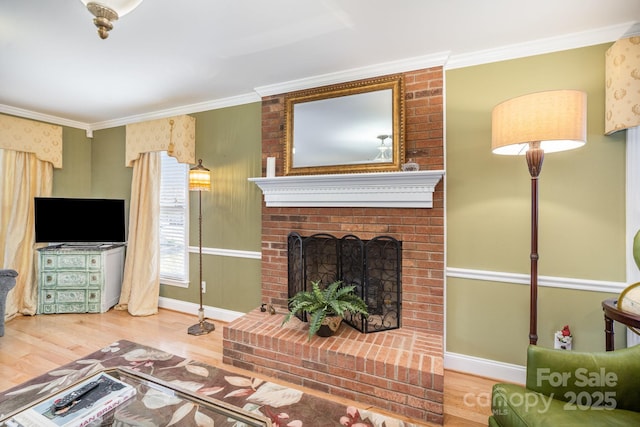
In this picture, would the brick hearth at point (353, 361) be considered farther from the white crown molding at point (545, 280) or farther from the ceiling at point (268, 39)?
the ceiling at point (268, 39)

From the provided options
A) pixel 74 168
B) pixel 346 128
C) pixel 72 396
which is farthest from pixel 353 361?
pixel 74 168

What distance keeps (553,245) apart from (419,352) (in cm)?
120

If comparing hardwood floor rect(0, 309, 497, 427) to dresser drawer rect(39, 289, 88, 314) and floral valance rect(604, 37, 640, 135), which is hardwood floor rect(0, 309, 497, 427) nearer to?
dresser drawer rect(39, 289, 88, 314)

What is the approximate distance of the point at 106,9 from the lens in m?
1.33

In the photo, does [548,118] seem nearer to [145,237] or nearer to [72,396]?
[72,396]

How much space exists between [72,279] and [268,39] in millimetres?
3566

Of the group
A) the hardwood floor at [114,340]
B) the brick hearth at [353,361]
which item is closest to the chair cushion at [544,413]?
the brick hearth at [353,361]

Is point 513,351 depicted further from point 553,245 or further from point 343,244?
point 343,244

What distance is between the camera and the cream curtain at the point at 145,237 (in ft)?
11.6

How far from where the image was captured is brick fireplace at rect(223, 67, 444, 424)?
1886 millimetres

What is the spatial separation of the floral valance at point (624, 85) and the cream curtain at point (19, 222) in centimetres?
558

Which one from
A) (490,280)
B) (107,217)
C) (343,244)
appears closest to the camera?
(490,280)

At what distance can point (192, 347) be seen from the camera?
270cm

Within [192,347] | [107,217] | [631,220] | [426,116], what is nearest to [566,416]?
[631,220]
